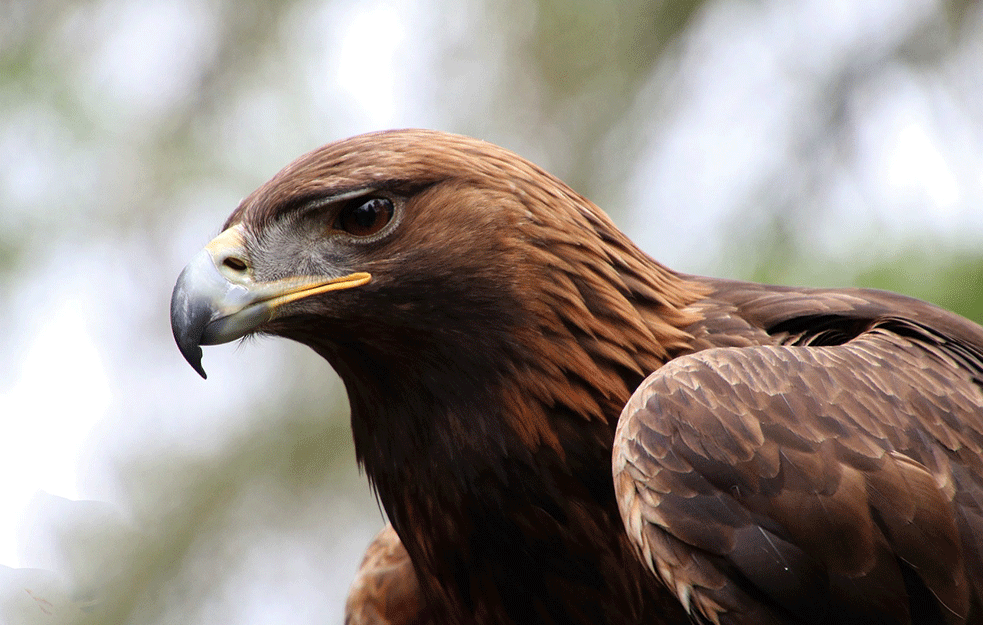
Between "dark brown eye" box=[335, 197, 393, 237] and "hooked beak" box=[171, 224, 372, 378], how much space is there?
139 mm

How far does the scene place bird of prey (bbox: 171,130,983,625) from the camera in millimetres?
2537

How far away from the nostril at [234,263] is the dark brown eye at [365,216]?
0.29m

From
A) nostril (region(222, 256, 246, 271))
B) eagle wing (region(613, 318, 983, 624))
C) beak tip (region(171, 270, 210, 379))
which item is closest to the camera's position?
eagle wing (region(613, 318, 983, 624))

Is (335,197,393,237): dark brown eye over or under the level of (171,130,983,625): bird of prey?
over

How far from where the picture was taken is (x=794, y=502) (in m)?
2.47

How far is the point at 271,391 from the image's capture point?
22.0 ft

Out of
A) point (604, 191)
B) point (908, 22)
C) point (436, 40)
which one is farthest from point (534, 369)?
point (436, 40)

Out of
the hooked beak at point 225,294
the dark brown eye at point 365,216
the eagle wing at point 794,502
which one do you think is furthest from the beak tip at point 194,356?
the eagle wing at point 794,502

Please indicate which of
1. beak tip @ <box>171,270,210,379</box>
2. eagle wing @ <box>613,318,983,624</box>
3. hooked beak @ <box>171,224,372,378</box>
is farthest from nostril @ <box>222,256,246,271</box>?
eagle wing @ <box>613,318,983,624</box>

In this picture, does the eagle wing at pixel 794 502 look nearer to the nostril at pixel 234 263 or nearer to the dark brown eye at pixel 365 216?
the dark brown eye at pixel 365 216

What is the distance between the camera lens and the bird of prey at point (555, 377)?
2.54 metres

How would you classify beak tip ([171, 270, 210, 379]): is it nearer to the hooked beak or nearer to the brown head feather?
the hooked beak

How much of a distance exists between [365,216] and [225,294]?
1.46 ft

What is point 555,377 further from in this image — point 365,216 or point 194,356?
point 194,356
